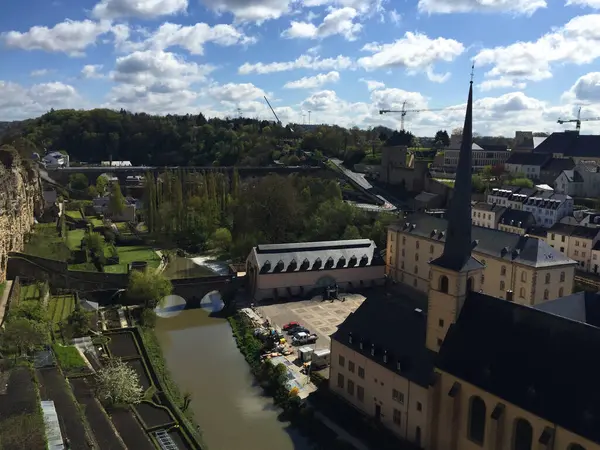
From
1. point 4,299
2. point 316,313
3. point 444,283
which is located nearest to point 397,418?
point 444,283

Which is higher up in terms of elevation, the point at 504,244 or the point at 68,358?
the point at 504,244

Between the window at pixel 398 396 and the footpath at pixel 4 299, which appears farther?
the footpath at pixel 4 299

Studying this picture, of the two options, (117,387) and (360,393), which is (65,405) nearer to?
(117,387)

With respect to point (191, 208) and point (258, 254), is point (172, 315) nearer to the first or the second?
point (258, 254)

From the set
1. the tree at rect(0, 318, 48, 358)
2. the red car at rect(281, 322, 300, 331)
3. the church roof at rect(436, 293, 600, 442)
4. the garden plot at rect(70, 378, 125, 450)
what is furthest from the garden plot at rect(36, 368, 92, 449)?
the red car at rect(281, 322, 300, 331)

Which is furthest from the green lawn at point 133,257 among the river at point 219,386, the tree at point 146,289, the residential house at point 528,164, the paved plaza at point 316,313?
the residential house at point 528,164

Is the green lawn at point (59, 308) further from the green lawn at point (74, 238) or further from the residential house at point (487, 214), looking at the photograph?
the residential house at point (487, 214)
